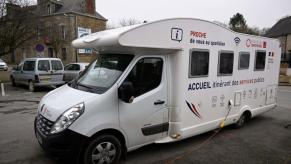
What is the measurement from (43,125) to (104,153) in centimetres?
114

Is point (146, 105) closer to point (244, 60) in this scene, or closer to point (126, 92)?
point (126, 92)

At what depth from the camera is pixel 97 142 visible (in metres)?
3.82

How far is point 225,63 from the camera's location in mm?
5742

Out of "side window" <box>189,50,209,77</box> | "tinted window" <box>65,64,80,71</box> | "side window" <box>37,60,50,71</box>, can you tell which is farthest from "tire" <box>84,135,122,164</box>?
"tinted window" <box>65,64,80,71</box>

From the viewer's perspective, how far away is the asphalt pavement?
14.7 ft

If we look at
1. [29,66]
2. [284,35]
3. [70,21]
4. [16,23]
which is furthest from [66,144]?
[284,35]

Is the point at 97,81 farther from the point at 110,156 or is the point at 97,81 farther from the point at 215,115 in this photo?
the point at 215,115

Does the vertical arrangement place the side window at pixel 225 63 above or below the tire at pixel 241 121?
above

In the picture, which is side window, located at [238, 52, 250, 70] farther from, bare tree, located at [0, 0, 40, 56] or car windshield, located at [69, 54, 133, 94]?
bare tree, located at [0, 0, 40, 56]

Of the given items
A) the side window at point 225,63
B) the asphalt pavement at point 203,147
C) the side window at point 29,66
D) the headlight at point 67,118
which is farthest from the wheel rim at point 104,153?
the side window at point 29,66

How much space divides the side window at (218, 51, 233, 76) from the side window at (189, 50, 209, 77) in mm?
512

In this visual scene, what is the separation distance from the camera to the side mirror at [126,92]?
3.84 m

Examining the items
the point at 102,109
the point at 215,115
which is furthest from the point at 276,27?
the point at 102,109

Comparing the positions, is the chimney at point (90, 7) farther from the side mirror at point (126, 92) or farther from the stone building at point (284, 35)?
the side mirror at point (126, 92)
